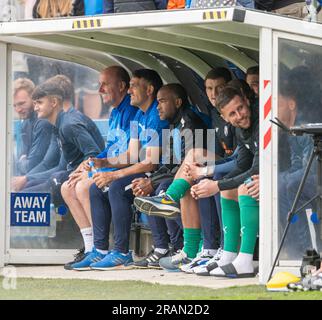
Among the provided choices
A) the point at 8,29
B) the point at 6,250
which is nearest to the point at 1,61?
the point at 8,29

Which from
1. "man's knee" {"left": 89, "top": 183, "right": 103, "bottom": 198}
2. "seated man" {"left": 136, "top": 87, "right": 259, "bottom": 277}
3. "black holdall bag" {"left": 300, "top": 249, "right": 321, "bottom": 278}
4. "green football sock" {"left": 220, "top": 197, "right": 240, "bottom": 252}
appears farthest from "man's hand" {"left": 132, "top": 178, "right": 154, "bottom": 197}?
"black holdall bag" {"left": 300, "top": 249, "right": 321, "bottom": 278}

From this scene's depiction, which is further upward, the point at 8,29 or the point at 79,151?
the point at 8,29

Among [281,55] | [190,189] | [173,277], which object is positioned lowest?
[173,277]

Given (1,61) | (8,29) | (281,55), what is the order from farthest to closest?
1. (1,61)
2. (8,29)
3. (281,55)

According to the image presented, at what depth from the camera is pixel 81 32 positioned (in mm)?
11953

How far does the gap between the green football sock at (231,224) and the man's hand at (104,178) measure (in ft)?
5.41

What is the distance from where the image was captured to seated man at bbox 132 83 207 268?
1224 cm

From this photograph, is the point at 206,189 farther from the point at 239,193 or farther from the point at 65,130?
the point at 65,130

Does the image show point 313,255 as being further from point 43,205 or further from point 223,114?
point 43,205

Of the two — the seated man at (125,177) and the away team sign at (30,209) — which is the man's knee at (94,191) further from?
the away team sign at (30,209)

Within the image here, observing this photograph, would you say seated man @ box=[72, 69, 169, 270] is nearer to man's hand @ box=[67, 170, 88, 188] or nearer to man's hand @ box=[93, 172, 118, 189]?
man's hand @ box=[93, 172, 118, 189]

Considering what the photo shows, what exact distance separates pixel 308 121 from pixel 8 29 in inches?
119

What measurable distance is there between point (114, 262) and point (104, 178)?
33.8 inches

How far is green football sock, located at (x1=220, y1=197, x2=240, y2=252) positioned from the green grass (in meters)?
0.95
